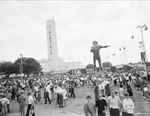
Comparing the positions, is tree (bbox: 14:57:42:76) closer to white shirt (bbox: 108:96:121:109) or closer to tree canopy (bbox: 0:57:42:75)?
tree canopy (bbox: 0:57:42:75)

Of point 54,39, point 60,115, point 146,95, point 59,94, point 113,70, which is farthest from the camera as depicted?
point 54,39

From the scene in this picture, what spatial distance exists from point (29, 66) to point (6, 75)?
12.3m

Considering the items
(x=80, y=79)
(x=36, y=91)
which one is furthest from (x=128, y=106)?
(x=80, y=79)

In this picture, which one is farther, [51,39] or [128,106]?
[51,39]

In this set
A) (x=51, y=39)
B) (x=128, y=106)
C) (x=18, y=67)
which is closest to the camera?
(x=128, y=106)

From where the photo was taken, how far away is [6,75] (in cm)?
6359

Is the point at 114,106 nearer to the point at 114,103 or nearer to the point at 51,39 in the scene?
the point at 114,103

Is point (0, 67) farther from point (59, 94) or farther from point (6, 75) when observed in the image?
point (59, 94)

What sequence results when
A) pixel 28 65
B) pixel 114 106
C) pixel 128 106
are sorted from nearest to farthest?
1. pixel 128 106
2. pixel 114 106
3. pixel 28 65

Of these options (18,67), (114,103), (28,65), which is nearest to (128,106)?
(114,103)

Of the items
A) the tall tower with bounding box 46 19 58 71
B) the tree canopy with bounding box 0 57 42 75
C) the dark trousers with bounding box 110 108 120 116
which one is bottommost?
the dark trousers with bounding box 110 108 120 116

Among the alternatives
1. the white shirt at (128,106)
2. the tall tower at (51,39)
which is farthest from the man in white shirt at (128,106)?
the tall tower at (51,39)

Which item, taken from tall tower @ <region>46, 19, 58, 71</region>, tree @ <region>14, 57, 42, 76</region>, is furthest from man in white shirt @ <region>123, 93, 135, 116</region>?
tall tower @ <region>46, 19, 58, 71</region>

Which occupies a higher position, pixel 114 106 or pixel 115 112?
pixel 114 106
